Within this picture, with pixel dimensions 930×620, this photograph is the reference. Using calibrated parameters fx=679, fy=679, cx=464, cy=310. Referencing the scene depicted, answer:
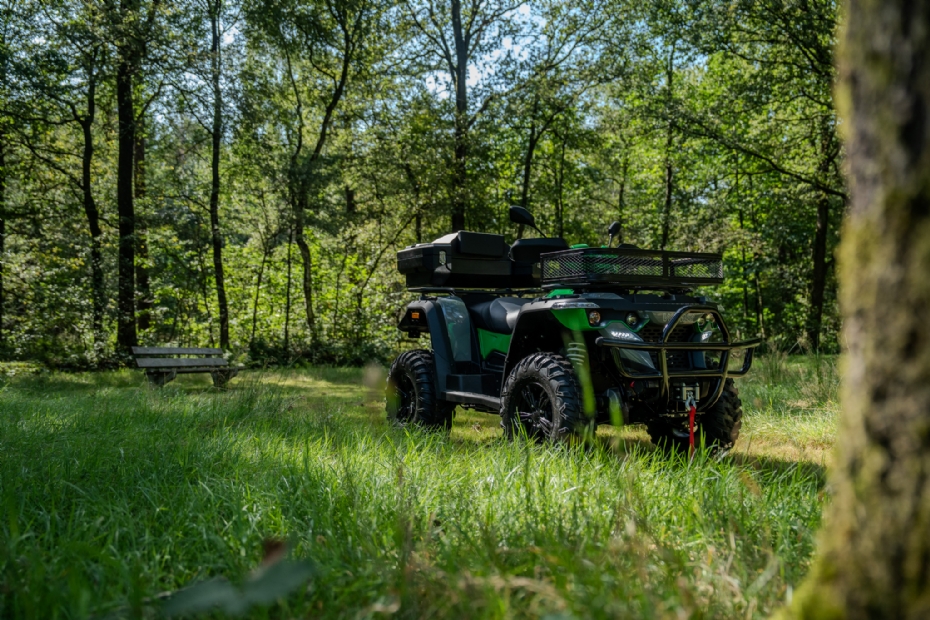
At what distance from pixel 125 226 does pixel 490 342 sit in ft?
28.9

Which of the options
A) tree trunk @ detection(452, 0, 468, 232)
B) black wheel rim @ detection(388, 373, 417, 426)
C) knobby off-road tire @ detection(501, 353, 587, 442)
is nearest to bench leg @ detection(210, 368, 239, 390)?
black wheel rim @ detection(388, 373, 417, 426)

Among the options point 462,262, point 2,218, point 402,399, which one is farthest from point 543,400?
point 2,218

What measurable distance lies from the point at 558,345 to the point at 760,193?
15.0m

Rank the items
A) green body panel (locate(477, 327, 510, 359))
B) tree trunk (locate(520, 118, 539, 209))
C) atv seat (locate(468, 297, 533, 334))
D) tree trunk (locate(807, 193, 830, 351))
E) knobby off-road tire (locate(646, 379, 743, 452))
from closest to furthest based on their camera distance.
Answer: knobby off-road tire (locate(646, 379, 743, 452))
atv seat (locate(468, 297, 533, 334))
green body panel (locate(477, 327, 510, 359))
tree trunk (locate(807, 193, 830, 351))
tree trunk (locate(520, 118, 539, 209))

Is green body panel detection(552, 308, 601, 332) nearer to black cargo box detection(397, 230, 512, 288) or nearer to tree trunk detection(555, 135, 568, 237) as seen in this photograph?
black cargo box detection(397, 230, 512, 288)

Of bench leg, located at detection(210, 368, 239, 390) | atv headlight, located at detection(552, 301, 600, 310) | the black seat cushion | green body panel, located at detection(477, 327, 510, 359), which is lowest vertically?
bench leg, located at detection(210, 368, 239, 390)

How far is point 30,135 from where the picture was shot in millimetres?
11180

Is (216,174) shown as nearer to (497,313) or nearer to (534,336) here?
(497,313)

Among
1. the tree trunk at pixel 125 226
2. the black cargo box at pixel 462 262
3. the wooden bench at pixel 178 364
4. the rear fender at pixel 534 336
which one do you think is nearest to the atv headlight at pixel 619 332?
the rear fender at pixel 534 336

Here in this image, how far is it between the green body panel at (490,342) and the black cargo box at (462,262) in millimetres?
532

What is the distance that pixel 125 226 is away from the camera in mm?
11367

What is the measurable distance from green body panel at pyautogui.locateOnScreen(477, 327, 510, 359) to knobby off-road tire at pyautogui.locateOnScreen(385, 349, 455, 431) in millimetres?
423

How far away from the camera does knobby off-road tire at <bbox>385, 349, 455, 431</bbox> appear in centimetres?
505

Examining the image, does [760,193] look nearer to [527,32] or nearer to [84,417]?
[527,32]
